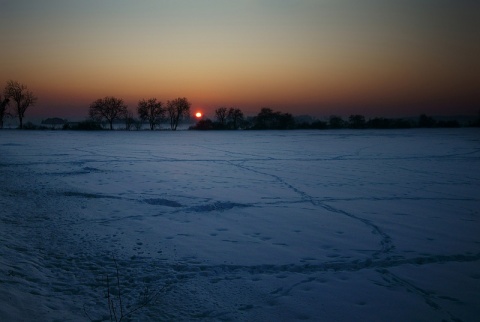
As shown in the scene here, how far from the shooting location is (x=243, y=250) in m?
3.74

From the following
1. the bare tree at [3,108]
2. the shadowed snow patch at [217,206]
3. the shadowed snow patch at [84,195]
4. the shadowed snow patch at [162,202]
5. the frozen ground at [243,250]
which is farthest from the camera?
the bare tree at [3,108]

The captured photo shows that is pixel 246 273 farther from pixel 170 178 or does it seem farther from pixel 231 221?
pixel 170 178

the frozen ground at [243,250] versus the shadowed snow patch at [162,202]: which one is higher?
the shadowed snow patch at [162,202]

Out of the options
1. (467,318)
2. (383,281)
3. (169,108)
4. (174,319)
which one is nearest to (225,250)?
(174,319)

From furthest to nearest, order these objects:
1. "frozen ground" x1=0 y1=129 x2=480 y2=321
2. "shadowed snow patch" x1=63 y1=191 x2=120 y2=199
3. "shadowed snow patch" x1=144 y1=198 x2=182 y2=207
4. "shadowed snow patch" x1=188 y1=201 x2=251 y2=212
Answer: "shadowed snow patch" x1=63 y1=191 x2=120 y2=199 < "shadowed snow patch" x1=144 y1=198 x2=182 y2=207 < "shadowed snow patch" x1=188 y1=201 x2=251 y2=212 < "frozen ground" x1=0 y1=129 x2=480 y2=321

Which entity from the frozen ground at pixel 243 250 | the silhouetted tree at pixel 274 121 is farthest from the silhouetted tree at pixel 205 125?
the frozen ground at pixel 243 250

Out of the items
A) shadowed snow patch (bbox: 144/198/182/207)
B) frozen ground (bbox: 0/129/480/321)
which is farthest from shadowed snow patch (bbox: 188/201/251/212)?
shadowed snow patch (bbox: 144/198/182/207)

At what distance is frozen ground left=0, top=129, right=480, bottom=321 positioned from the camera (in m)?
2.63

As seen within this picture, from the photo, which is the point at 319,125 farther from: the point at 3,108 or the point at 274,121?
the point at 3,108

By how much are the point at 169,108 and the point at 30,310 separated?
59.2 metres

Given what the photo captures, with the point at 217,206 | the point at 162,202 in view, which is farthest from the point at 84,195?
the point at 217,206

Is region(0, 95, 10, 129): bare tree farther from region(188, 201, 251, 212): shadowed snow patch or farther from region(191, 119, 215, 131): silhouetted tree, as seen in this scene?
region(188, 201, 251, 212): shadowed snow patch

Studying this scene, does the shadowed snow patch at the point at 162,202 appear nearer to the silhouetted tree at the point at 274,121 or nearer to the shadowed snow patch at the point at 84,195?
the shadowed snow patch at the point at 84,195

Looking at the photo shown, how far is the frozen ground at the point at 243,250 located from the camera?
2.63 meters
